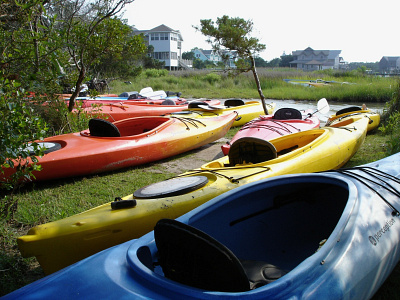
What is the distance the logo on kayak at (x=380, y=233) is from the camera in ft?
7.17

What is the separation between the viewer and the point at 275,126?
5871 millimetres

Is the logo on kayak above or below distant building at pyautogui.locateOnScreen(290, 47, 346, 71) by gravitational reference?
below

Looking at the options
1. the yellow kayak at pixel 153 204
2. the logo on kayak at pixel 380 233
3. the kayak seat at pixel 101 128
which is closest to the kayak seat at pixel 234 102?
the kayak seat at pixel 101 128

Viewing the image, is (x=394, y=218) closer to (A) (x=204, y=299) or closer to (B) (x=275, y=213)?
(B) (x=275, y=213)

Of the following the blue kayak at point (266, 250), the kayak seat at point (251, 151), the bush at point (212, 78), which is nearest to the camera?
the blue kayak at point (266, 250)

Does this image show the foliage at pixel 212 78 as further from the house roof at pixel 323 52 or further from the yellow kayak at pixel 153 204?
the house roof at pixel 323 52

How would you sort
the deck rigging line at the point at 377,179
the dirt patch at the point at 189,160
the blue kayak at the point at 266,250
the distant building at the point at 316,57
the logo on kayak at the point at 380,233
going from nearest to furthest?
the blue kayak at the point at 266,250, the logo on kayak at the point at 380,233, the deck rigging line at the point at 377,179, the dirt patch at the point at 189,160, the distant building at the point at 316,57

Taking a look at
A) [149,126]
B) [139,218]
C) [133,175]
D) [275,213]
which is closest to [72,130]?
[149,126]

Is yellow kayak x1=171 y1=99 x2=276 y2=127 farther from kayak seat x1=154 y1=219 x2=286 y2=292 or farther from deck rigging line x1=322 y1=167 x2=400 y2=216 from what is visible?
kayak seat x1=154 y1=219 x2=286 y2=292

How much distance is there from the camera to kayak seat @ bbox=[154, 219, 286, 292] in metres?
1.74

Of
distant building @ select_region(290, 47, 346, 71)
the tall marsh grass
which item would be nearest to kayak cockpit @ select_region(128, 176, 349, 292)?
the tall marsh grass

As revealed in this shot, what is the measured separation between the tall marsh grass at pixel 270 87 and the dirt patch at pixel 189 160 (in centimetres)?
720

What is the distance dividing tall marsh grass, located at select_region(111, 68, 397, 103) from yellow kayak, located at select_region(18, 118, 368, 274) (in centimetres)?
972

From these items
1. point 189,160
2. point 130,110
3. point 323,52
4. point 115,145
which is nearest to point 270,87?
point 130,110
